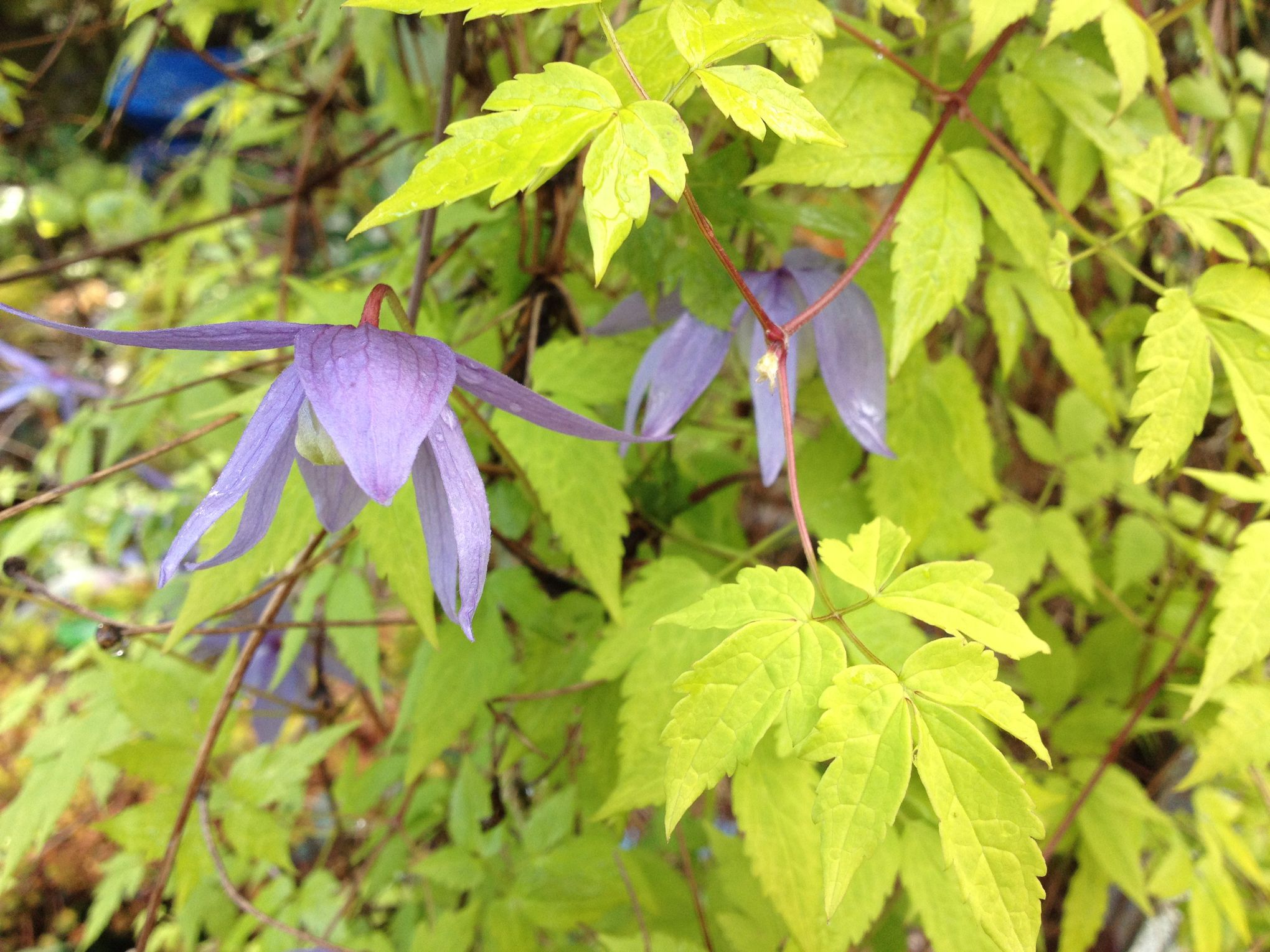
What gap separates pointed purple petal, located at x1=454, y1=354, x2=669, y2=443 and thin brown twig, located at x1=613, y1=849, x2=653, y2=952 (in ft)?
1.40

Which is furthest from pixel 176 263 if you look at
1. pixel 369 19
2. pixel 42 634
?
pixel 42 634

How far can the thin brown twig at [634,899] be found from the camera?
1.98 feet

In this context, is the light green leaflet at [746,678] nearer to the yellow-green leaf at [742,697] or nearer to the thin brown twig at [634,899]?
Answer: the yellow-green leaf at [742,697]

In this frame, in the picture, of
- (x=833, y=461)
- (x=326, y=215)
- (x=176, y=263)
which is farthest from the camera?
(x=326, y=215)

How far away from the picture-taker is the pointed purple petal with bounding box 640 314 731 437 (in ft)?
1.93

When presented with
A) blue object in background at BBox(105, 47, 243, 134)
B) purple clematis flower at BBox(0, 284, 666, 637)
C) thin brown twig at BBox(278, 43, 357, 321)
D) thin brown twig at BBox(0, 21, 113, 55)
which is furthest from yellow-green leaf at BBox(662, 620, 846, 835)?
blue object in background at BBox(105, 47, 243, 134)

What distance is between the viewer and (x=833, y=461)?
2.44ft

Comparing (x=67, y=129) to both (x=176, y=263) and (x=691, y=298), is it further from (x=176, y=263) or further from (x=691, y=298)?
(x=691, y=298)

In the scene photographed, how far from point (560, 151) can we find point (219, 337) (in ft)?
0.63

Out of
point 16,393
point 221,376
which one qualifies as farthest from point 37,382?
point 221,376

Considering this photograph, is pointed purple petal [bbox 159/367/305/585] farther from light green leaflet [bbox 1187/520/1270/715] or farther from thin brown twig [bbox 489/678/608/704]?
light green leaflet [bbox 1187/520/1270/715]

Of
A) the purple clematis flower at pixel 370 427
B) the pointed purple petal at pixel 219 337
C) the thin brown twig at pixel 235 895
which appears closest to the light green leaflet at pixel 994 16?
the purple clematis flower at pixel 370 427

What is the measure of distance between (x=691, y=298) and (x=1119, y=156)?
375mm

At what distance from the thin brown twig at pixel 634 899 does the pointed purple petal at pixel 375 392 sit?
1.46ft
